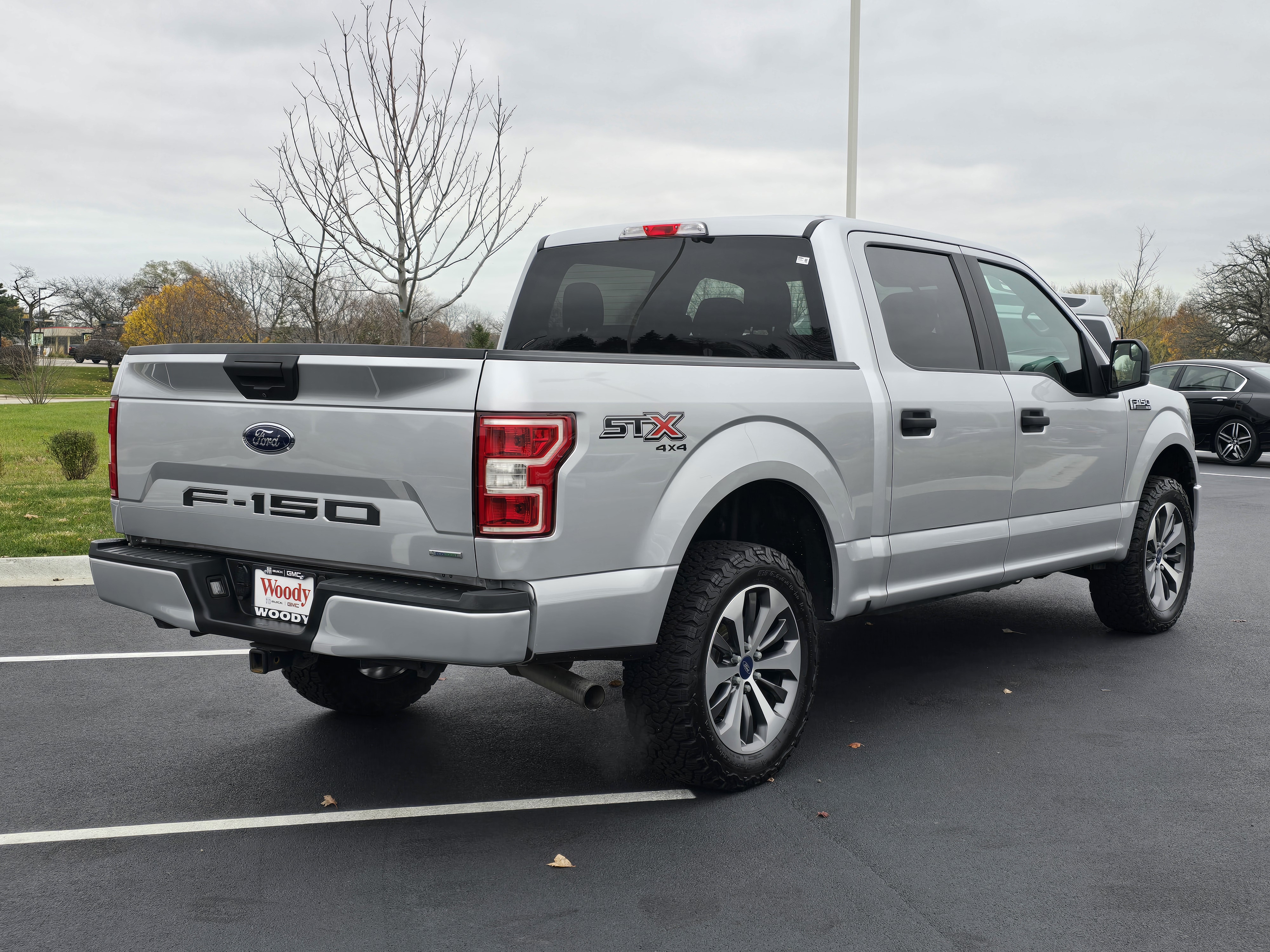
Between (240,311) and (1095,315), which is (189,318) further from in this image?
(1095,315)

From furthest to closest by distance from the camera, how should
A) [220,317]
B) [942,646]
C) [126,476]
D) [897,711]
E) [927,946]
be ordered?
[220,317]
[942,646]
[897,711]
[126,476]
[927,946]

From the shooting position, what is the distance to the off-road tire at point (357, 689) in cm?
488

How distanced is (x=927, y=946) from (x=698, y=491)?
1.55 metres

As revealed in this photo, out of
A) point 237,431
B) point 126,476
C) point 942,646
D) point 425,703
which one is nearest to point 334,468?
point 237,431

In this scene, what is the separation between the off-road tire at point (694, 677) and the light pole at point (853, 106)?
10.4 m

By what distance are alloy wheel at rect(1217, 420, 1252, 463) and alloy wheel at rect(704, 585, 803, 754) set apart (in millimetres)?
16703

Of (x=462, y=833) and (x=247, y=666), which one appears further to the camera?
(x=247, y=666)

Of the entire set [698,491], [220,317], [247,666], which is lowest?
[247,666]

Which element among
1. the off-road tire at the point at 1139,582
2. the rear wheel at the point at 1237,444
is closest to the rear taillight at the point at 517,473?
the off-road tire at the point at 1139,582

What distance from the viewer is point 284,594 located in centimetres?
370

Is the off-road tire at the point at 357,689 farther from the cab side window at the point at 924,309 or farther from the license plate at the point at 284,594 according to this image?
the cab side window at the point at 924,309

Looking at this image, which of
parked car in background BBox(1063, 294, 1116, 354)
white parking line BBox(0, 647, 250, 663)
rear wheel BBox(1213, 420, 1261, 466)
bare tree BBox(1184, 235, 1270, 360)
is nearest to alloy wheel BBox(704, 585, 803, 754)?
white parking line BBox(0, 647, 250, 663)

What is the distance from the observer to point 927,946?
3.03 metres

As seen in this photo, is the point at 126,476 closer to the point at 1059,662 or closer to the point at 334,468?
the point at 334,468
